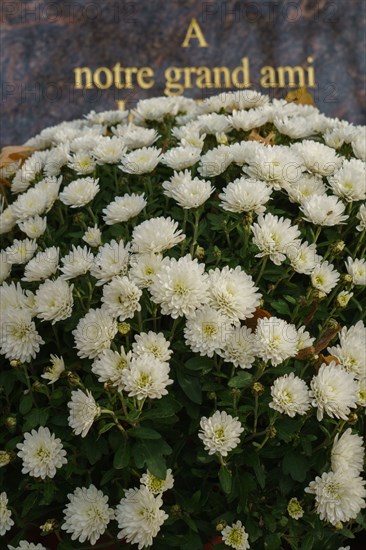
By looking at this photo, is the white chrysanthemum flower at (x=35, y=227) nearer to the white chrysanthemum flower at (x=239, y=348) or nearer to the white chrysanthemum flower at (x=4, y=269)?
the white chrysanthemum flower at (x=4, y=269)

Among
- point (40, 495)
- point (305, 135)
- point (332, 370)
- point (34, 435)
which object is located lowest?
point (40, 495)

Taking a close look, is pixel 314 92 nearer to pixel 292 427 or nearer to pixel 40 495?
pixel 292 427

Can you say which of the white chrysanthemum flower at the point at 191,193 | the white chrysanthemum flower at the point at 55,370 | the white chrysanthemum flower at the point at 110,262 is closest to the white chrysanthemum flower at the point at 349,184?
the white chrysanthemum flower at the point at 191,193

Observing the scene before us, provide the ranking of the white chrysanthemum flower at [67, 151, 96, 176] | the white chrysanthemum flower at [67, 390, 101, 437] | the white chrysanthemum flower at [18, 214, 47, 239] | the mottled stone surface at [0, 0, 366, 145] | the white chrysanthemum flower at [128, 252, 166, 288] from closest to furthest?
the white chrysanthemum flower at [67, 390, 101, 437] < the white chrysanthemum flower at [128, 252, 166, 288] < the white chrysanthemum flower at [18, 214, 47, 239] < the white chrysanthemum flower at [67, 151, 96, 176] < the mottled stone surface at [0, 0, 366, 145]

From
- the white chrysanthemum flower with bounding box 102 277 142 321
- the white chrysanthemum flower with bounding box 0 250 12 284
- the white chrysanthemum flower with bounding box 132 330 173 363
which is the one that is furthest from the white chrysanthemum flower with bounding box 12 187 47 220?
the white chrysanthemum flower with bounding box 132 330 173 363

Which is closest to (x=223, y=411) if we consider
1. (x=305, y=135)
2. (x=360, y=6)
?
(x=305, y=135)

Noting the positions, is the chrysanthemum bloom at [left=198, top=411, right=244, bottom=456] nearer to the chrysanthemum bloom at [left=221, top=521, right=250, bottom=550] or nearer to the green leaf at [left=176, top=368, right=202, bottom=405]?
the green leaf at [left=176, top=368, right=202, bottom=405]
